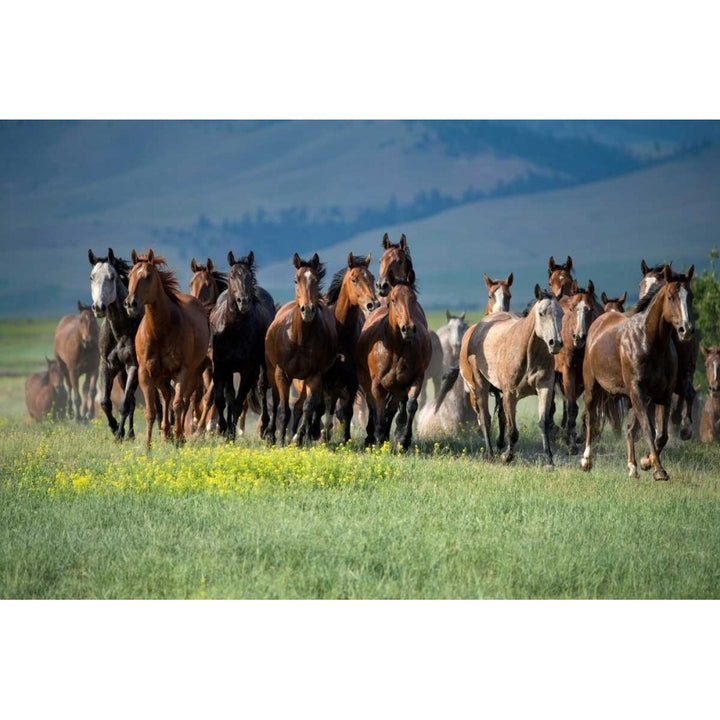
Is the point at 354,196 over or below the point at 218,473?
over

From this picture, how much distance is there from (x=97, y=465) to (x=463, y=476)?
10.0ft

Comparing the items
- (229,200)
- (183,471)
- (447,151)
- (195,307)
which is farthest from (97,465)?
(447,151)

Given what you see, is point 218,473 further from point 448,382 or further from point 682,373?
point 448,382

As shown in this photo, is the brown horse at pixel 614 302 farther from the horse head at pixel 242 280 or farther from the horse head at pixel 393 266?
the horse head at pixel 242 280

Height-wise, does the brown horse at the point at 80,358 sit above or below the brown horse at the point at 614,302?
below

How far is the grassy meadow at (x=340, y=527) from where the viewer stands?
7543mm

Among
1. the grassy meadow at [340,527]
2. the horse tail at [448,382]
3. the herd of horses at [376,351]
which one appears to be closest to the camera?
the grassy meadow at [340,527]

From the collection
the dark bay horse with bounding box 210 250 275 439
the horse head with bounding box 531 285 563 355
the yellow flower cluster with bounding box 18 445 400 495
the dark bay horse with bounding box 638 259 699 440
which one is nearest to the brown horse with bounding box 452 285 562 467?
the horse head with bounding box 531 285 563 355

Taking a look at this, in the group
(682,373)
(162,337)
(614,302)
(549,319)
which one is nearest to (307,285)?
(162,337)

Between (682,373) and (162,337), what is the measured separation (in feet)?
16.2

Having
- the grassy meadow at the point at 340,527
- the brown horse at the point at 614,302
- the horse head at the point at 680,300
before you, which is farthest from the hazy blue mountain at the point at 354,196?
the grassy meadow at the point at 340,527

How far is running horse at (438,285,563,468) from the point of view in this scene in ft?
34.6

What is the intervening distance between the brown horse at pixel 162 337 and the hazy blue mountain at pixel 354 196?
81 centimetres

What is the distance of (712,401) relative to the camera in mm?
13375
